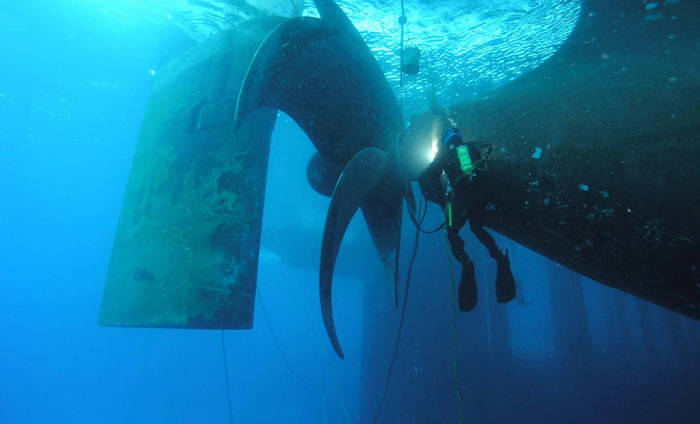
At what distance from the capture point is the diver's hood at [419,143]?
3668mm

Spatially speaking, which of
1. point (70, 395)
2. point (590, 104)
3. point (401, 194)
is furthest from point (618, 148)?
point (70, 395)

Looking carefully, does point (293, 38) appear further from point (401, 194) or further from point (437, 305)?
point (437, 305)

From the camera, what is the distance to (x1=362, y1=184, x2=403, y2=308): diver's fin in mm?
4406

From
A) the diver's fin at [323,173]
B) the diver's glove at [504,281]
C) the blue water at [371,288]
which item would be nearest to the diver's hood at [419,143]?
the diver's fin at [323,173]

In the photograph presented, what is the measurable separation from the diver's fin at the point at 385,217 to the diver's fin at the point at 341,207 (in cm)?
98

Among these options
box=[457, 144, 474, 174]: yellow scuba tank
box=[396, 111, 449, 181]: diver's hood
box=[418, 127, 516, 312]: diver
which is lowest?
box=[418, 127, 516, 312]: diver

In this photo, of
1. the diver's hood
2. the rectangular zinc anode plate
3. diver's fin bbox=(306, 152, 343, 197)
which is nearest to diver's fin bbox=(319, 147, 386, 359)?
the diver's hood

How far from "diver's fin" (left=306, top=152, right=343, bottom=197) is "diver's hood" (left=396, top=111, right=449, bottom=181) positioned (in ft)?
3.06

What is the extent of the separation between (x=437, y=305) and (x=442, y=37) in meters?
8.24

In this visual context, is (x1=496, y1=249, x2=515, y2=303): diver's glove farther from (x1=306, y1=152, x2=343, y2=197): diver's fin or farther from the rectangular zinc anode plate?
the rectangular zinc anode plate

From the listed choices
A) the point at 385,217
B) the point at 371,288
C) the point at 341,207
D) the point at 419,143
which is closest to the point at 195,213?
the point at 341,207

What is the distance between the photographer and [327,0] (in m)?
3.82

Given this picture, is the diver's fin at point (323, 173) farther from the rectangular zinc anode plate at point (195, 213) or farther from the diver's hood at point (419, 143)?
the diver's hood at point (419, 143)

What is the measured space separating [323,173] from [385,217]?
1100 mm
